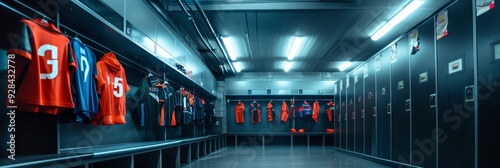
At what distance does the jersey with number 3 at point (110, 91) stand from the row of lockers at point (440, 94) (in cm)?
343

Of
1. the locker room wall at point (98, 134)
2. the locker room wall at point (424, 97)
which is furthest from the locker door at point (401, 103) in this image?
the locker room wall at point (98, 134)

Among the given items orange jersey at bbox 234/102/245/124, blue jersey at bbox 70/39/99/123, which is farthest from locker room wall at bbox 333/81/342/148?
blue jersey at bbox 70/39/99/123

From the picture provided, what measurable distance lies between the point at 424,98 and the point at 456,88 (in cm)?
73

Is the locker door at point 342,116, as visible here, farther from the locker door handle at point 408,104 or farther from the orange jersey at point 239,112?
the orange jersey at point 239,112

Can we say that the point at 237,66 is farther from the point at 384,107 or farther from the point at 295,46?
the point at 384,107

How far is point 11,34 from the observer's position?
2375 mm

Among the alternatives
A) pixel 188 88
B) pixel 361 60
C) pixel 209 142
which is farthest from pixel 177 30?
pixel 361 60

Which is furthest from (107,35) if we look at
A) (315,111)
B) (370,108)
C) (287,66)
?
(315,111)

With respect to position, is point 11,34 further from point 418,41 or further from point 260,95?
point 260,95

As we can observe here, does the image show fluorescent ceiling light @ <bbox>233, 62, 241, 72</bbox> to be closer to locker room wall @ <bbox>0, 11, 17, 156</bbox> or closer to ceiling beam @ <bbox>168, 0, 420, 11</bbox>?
ceiling beam @ <bbox>168, 0, 420, 11</bbox>

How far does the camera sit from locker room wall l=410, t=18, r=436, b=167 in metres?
4.06

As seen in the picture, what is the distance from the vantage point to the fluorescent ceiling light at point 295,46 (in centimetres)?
784

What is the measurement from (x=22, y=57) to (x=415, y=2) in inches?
206

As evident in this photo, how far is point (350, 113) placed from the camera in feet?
26.4
